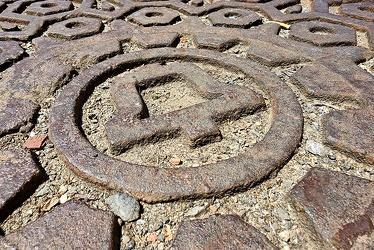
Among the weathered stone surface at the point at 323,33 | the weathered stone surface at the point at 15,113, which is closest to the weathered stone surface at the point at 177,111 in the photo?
the weathered stone surface at the point at 15,113

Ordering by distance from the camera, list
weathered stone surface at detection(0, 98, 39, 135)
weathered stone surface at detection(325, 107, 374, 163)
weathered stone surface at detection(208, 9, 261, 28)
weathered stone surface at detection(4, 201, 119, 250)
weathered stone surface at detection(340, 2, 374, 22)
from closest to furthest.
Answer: weathered stone surface at detection(4, 201, 119, 250) → weathered stone surface at detection(325, 107, 374, 163) → weathered stone surface at detection(0, 98, 39, 135) → weathered stone surface at detection(208, 9, 261, 28) → weathered stone surface at detection(340, 2, 374, 22)

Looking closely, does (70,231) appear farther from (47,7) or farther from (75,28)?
(47,7)

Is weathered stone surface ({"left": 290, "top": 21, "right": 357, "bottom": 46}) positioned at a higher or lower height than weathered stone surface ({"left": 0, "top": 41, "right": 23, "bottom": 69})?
lower

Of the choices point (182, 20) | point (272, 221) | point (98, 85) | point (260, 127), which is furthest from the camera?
point (182, 20)

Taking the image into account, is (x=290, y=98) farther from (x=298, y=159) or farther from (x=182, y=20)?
(x=182, y=20)

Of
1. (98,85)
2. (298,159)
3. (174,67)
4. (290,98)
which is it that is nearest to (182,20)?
(174,67)

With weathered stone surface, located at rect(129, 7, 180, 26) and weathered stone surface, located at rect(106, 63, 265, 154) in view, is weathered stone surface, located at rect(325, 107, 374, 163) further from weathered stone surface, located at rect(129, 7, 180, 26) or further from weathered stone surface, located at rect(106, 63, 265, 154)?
weathered stone surface, located at rect(129, 7, 180, 26)

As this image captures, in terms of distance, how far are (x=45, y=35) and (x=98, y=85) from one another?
0.81 meters

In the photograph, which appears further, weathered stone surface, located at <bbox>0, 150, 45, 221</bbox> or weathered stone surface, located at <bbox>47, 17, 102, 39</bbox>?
weathered stone surface, located at <bbox>47, 17, 102, 39</bbox>

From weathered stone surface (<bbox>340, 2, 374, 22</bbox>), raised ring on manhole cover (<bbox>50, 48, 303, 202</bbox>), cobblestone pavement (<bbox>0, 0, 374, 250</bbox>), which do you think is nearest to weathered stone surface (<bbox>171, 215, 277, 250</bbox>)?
cobblestone pavement (<bbox>0, 0, 374, 250</bbox>)

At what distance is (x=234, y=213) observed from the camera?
1057 millimetres

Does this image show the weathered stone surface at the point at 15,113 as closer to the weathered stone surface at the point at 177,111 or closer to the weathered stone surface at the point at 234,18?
the weathered stone surface at the point at 177,111

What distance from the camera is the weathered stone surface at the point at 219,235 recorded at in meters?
0.93

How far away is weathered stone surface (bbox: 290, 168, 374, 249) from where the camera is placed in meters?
0.94
